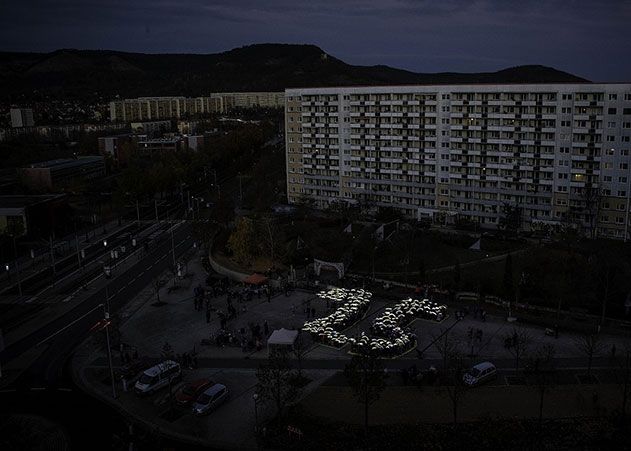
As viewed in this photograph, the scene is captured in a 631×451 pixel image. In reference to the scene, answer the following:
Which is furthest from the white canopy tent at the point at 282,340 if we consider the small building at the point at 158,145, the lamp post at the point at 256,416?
the small building at the point at 158,145

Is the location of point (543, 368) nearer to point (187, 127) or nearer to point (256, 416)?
point (256, 416)

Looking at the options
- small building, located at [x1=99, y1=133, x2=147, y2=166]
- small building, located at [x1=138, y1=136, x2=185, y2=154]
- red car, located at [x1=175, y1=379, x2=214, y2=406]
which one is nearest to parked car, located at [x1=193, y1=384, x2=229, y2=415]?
red car, located at [x1=175, y1=379, x2=214, y2=406]

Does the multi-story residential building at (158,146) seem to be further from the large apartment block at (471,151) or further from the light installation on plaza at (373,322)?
the light installation on plaza at (373,322)

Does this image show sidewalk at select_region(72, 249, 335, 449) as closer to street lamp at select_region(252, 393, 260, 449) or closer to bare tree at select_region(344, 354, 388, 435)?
street lamp at select_region(252, 393, 260, 449)

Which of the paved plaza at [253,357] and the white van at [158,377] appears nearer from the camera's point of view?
the paved plaza at [253,357]

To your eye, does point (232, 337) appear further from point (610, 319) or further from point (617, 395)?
point (610, 319)
